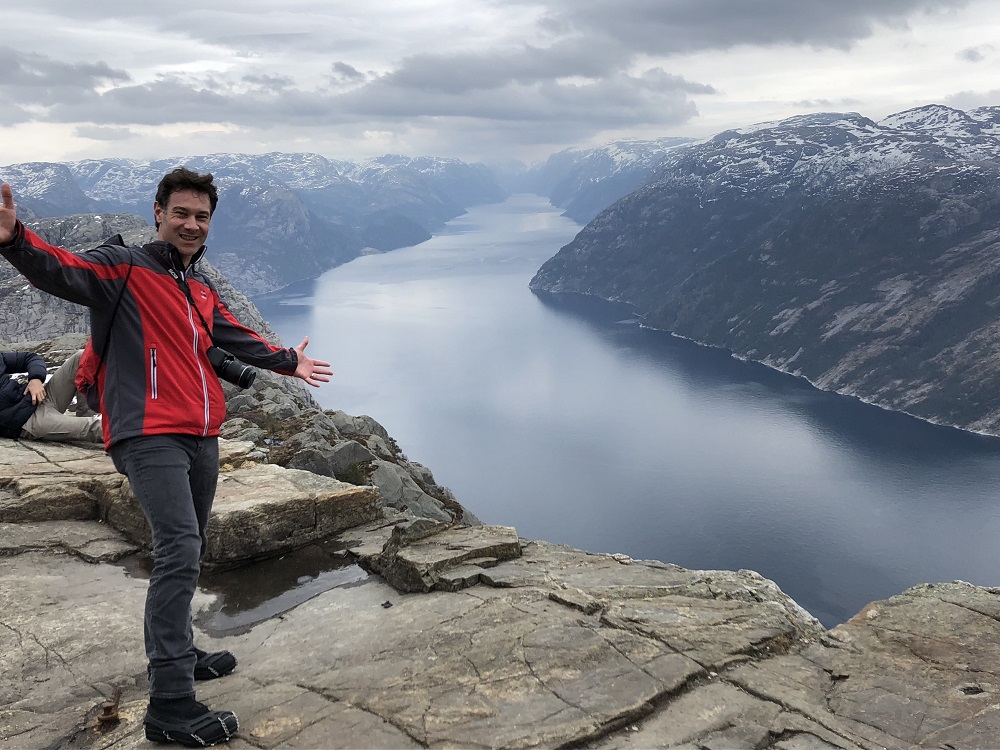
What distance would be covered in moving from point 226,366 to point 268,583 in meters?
4.32

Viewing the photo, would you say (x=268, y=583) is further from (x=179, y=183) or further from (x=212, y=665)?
(x=179, y=183)

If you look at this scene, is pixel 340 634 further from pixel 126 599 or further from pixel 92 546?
pixel 92 546

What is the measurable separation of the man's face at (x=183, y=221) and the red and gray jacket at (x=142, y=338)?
0.39 ft

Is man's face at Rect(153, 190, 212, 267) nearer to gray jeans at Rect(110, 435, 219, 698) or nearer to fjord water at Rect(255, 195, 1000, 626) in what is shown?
gray jeans at Rect(110, 435, 219, 698)

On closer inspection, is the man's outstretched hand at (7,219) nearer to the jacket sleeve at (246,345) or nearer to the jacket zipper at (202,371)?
the jacket zipper at (202,371)

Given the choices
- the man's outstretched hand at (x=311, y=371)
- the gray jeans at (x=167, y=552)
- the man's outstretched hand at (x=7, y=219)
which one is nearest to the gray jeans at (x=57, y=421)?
the man's outstretched hand at (x=311, y=371)

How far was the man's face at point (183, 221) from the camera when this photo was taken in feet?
19.3

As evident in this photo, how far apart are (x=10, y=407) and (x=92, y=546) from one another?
475 cm

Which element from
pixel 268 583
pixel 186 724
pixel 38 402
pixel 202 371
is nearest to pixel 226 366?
pixel 202 371

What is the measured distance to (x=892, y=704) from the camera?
21.0 ft

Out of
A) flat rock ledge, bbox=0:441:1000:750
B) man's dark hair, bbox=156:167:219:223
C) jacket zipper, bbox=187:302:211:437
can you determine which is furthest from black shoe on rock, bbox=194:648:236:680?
man's dark hair, bbox=156:167:219:223

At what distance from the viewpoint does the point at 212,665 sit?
647cm

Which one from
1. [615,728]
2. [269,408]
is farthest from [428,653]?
[269,408]

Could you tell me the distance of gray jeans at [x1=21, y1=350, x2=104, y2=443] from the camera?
43.3ft
